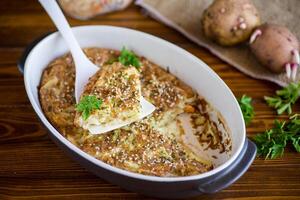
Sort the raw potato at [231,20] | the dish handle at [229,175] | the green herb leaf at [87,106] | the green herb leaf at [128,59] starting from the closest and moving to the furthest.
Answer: the dish handle at [229,175] → the green herb leaf at [87,106] → the green herb leaf at [128,59] → the raw potato at [231,20]

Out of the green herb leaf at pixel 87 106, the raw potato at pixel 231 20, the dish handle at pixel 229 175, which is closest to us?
the dish handle at pixel 229 175

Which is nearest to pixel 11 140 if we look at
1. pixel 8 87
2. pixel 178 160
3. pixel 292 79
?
pixel 8 87

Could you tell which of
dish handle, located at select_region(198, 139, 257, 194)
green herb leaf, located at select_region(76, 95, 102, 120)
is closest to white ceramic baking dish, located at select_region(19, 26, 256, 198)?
dish handle, located at select_region(198, 139, 257, 194)

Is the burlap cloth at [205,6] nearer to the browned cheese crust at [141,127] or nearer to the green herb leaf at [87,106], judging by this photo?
the browned cheese crust at [141,127]

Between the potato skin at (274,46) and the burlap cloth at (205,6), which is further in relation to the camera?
the burlap cloth at (205,6)

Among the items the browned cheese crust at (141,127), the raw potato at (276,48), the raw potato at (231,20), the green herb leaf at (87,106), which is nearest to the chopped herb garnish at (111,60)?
the browned cheese crust at (141,127)

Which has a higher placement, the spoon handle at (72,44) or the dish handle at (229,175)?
the spoon handle at (72,44)

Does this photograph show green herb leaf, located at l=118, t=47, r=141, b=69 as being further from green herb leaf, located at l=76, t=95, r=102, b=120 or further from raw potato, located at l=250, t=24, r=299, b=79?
raw potato, located at l=250, t=24, r=299, b=79
